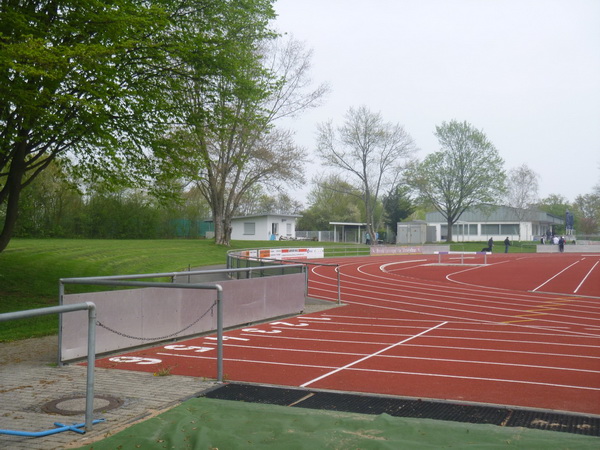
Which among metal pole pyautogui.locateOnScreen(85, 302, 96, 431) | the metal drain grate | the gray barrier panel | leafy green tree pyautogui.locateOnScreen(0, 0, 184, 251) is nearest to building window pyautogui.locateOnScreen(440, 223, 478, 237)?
leafy green tree pyautogui.locateOnScreen(0, 0, 184, 251)

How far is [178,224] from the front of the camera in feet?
199

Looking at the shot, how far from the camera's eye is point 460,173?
72.5m

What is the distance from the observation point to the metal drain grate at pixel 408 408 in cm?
577

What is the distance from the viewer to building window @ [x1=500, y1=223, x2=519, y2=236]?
271 ft

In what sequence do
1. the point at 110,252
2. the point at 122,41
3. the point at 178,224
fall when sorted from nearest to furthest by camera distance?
1. the point at 122,41
2. the point at 110,252
3. the point at 178,224

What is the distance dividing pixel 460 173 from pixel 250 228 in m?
28.3

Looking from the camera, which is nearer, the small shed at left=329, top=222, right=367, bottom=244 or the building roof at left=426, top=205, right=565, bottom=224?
the small shed at left=329, top=222, right=367, bottom=244

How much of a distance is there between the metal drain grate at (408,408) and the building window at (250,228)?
5508cm

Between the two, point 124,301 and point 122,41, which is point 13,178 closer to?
point 122,41

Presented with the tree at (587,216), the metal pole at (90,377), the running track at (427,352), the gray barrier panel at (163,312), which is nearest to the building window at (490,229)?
the tree at (587,216)

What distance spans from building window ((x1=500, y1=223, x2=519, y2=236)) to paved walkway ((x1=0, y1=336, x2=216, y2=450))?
81.3 meters

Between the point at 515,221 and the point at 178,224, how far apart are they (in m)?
48.6

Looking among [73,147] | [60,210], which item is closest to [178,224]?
[60,210]

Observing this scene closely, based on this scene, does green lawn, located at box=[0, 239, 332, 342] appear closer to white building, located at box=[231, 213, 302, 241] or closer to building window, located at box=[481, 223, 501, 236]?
white building, located at box=[231, 213, 302, 241]
